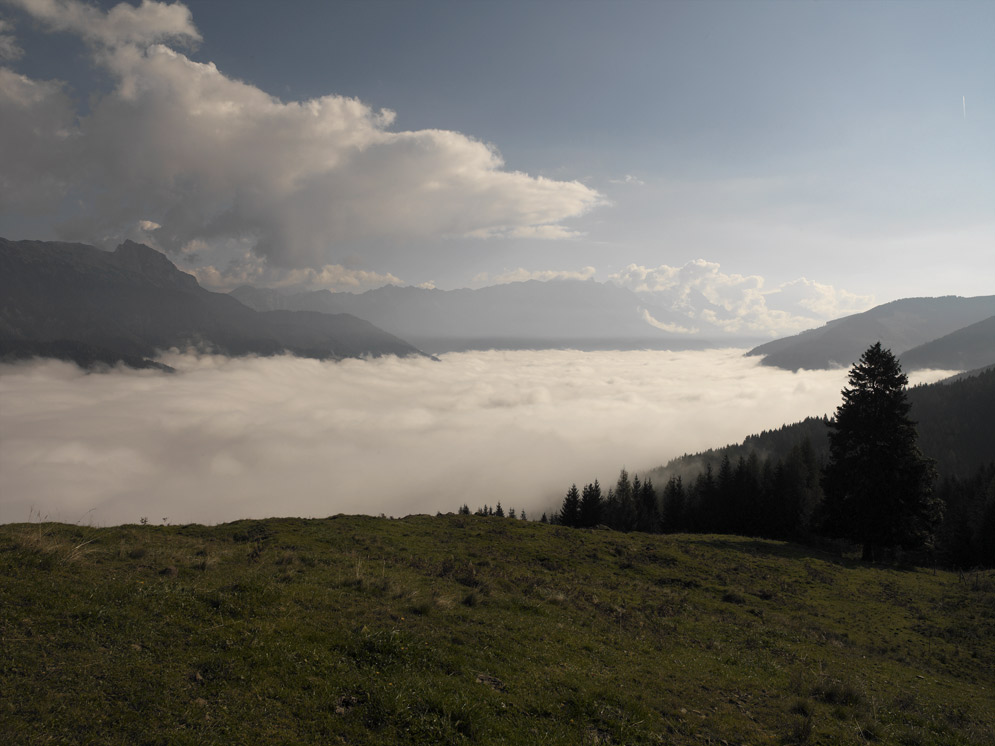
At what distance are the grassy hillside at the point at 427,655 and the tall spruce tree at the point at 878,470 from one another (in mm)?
16654

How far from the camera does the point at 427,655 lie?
11.6 m

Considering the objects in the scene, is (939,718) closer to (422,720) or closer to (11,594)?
(422,720)

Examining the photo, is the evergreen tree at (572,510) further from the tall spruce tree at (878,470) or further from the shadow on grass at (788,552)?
the tall spruce tree at (878,470)

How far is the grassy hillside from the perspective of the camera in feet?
28.0

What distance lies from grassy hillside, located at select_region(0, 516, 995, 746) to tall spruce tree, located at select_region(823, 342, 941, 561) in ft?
54.6

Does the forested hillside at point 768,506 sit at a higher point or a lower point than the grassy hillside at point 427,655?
lower

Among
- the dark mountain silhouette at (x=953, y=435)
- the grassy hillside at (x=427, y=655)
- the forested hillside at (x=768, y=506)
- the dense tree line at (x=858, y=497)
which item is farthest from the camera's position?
the dark mountain silhouette at (x=953, y=435)

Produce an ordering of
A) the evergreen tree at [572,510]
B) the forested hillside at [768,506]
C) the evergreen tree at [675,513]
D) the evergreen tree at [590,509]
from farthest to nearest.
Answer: the evergreen tree at [572,510] → the evergreen tree at [675,513] → the evergreen tree at [590,509] → the forested hillside at [768,506]

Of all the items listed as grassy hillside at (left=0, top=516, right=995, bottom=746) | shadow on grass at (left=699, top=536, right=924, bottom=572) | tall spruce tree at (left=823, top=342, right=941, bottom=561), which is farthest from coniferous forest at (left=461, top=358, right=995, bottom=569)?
grassy hillside at (left=0, top=516, right=995, bottom=746)

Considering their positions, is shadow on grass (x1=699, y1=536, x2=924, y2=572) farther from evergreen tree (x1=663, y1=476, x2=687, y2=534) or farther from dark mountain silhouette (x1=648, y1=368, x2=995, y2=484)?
dark mountain silhouette (x1=648, y1=368, x2=995, y2=484)

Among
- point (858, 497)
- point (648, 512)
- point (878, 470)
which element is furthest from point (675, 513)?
point (878, 470)

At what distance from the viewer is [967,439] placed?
578 feet

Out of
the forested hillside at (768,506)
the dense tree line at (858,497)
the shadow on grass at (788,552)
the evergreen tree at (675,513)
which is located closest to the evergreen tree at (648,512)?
the forested hillside at (768,506)

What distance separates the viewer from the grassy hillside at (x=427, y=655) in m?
8.55
